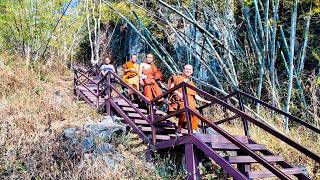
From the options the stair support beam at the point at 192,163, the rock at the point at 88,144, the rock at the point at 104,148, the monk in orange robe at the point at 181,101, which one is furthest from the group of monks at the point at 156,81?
the rock at the point at 88,144

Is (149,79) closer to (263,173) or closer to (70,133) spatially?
(70,133)

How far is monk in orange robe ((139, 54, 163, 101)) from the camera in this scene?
8.69 meters

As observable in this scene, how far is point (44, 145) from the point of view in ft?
21.2

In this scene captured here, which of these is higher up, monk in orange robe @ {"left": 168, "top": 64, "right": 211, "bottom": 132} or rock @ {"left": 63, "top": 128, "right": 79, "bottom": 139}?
monk in orange robe @ {"left": 168, "top": 64, "right": 211, "bottom": 132}

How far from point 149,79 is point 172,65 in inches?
115

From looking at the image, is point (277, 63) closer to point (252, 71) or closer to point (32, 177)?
point (252, 71)

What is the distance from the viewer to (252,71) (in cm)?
1005

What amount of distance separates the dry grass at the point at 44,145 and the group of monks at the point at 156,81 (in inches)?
45.3

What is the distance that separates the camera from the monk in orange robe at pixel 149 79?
28.5 ft

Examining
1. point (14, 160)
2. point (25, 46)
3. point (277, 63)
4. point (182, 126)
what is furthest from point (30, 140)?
point (25, 46)

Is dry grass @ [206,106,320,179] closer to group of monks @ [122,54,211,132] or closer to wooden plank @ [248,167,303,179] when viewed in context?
group of monks @ [122,54,211,132]

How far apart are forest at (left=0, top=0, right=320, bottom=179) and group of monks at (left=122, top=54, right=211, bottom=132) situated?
83cm

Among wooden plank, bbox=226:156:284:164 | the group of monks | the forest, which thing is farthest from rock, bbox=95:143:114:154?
wooden plank, bbox=226:156:284:164

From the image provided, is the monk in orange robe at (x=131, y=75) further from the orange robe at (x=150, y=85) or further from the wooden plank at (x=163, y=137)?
the wooden plank at (x=163, y=137)
